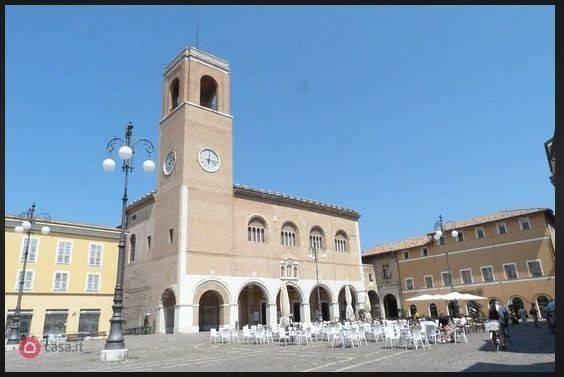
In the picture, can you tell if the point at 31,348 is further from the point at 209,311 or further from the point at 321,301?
the point at 321,301

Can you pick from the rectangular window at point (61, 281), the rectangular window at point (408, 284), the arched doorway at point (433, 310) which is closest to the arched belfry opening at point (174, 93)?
the rectangular window at point (61, 281)

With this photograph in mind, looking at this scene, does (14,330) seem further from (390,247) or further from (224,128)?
(390,247)

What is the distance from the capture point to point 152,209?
115ft

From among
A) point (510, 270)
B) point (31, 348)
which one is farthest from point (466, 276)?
point (31, 348)

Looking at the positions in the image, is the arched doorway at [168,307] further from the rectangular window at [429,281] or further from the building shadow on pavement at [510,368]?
the rectangular window at [429,281]

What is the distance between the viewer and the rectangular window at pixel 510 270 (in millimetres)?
36125

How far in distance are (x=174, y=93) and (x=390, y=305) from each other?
3310 centimetres

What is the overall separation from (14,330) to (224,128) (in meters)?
22.7

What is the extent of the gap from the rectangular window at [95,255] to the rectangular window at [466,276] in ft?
108

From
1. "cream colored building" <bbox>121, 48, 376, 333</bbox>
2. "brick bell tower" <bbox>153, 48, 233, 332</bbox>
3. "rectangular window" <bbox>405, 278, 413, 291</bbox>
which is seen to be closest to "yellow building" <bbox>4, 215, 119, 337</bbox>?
"cream colored building" <bbox>121, 48, 376, 333</bbox>

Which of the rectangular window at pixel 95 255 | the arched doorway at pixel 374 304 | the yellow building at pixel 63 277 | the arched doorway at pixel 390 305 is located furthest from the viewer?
the arched doorway at pixel 390 305

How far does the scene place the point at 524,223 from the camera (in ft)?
118

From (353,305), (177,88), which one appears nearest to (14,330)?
(177,88)

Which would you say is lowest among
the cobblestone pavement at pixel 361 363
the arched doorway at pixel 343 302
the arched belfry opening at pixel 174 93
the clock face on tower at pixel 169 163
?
the cobblestone pavement at pixel 361 363
